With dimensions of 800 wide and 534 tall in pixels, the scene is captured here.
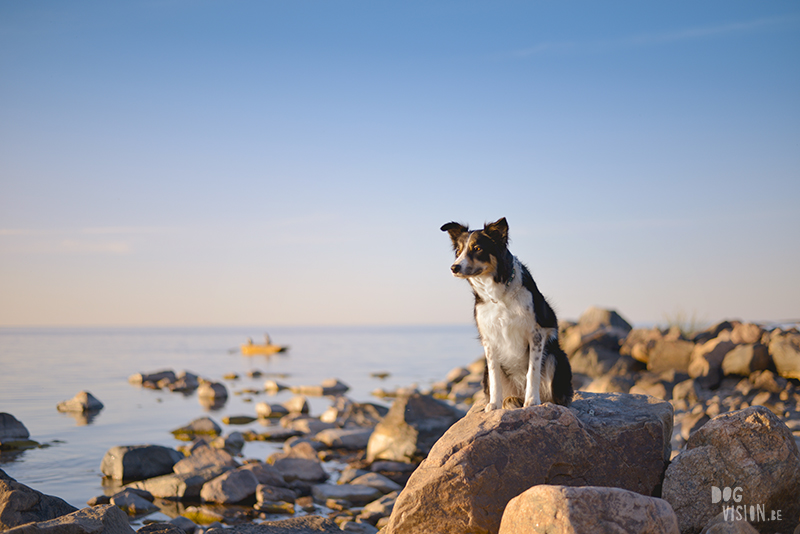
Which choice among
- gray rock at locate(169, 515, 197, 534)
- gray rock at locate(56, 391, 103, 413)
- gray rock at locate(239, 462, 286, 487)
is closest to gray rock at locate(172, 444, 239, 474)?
gray rock at locate(239, 462, 286, 487)

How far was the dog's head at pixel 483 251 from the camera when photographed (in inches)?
214

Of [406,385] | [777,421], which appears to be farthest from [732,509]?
[406,385]

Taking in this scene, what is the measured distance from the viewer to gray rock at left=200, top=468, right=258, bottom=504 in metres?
10.4

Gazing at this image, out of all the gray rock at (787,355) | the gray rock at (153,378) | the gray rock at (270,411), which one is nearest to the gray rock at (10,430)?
the gray rock at (270,411)

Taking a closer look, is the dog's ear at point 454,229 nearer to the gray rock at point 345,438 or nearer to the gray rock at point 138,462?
the gray rock at point 138,462

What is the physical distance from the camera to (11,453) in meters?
14.3

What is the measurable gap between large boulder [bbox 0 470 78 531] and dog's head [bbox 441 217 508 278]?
610 cm

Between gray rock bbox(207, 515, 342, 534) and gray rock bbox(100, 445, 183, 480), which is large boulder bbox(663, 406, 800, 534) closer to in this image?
gray rock bbox(207, 515, 342, 534)

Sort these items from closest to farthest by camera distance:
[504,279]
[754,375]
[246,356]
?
1. [504,279]
2. [754,375]
3. [246,356]

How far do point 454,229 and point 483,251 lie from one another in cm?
49

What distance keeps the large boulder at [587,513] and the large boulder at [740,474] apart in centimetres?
131

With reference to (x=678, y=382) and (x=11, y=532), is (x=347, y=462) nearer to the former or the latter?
(x=11, y=532)

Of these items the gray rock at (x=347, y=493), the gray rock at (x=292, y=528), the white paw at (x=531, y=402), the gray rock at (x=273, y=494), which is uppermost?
the white paw at (x=531, y=402)

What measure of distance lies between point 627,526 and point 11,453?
15685 mm
